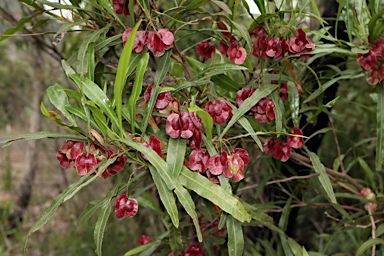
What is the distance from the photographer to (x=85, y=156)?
74cm

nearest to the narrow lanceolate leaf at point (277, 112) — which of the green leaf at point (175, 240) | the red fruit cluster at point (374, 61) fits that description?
the red fruit cluster at point (374, 61)

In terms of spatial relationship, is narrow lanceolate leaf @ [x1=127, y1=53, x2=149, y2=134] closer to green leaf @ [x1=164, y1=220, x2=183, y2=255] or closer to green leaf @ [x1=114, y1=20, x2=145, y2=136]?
green leaf @ [x1=114, y1=20, x2=145, y2=136]

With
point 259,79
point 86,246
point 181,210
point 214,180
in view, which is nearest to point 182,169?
point 214,180

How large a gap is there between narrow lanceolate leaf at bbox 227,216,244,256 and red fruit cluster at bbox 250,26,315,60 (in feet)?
1.08

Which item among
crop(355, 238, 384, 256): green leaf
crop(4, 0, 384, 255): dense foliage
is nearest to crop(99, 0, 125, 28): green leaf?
crop(4, 0, 384, 255): dense foliage

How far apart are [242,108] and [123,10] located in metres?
0.29

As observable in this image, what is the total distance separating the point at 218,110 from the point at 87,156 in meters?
0.24

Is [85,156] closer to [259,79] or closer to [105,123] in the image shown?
[105,123]

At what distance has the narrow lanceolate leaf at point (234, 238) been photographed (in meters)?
0.79

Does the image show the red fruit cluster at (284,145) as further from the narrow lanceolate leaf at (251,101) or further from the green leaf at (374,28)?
the green leaf at (374,28)

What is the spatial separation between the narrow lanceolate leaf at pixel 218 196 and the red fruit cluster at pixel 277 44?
0.98ft

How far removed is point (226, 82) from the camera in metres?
0.92

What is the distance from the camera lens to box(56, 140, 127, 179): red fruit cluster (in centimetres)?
74

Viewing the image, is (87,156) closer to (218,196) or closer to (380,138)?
(218,196)
